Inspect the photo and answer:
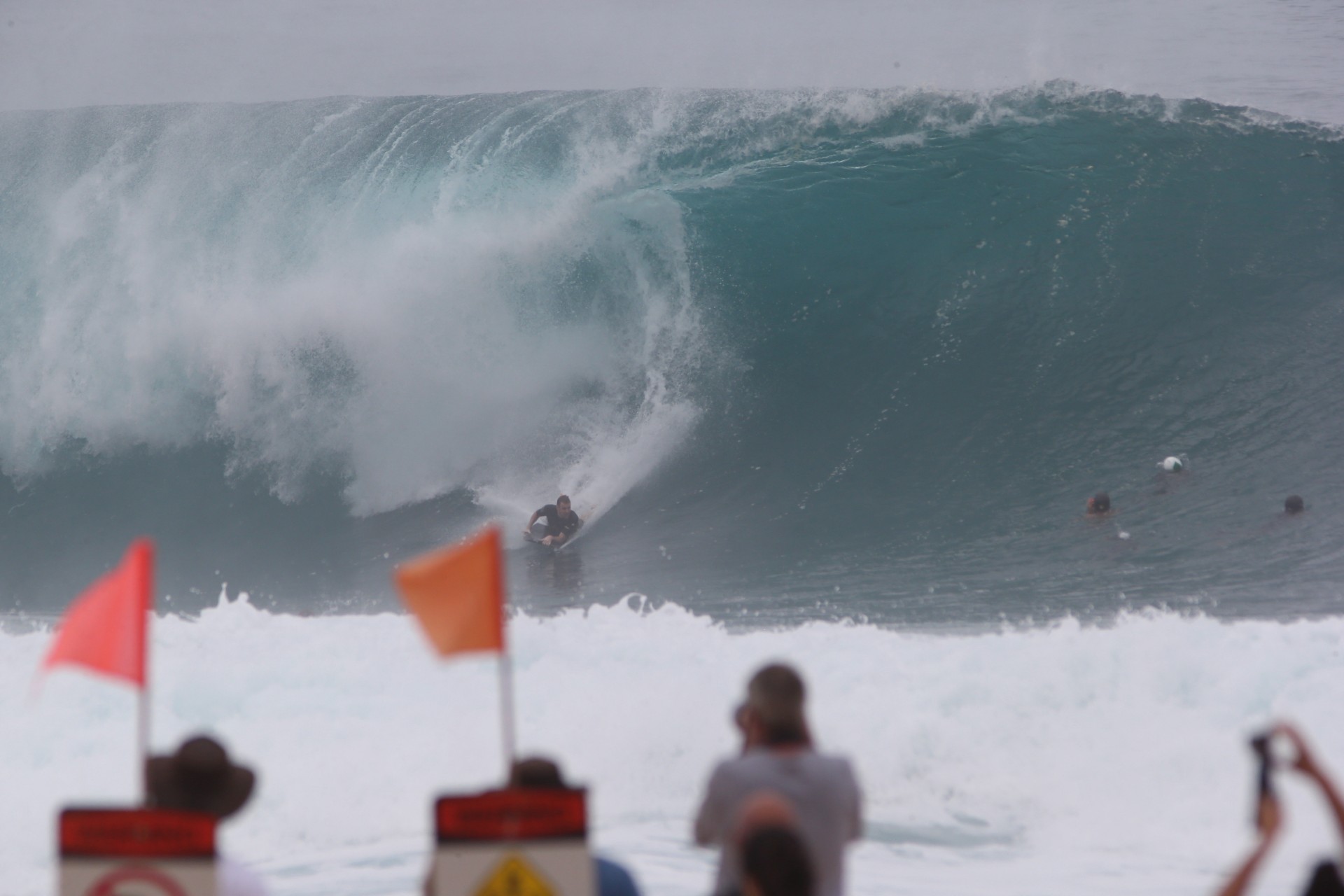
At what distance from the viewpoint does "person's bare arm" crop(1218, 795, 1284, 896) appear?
2.46 metres

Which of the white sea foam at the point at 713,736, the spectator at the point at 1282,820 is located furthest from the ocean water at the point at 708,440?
the spectator at the point at 1282,820

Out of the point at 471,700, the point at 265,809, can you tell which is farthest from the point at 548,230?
the point at 265,809

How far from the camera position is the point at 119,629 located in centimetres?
297

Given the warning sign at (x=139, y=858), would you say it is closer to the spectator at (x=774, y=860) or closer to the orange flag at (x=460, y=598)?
the orange flag at (x=460, y=598)

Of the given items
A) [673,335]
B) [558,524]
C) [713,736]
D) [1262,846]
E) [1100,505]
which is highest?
[673,335]

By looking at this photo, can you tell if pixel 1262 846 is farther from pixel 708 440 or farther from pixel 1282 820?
pixel 708 440

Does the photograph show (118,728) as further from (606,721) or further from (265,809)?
(606,721)

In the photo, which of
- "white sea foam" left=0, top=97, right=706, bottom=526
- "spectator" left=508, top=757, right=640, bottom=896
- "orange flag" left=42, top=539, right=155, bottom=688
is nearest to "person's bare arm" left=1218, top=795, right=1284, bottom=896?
"spectator" left=508, top=757, right=640, bottom=896

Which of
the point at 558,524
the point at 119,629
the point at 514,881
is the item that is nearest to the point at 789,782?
the point at 514,881

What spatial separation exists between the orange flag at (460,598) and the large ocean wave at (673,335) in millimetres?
9380

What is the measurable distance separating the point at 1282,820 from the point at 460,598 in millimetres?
1781

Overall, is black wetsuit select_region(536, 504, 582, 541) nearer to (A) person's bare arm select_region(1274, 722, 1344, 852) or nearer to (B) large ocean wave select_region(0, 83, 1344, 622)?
(B) large ocean wave select_region(0, 83, 1344, 622)

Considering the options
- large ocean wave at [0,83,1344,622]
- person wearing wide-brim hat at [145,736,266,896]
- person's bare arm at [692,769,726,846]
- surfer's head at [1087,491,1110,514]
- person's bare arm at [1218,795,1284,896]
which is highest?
large ocean wave at [0,83,1344,622]

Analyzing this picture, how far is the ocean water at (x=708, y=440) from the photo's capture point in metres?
7.50
